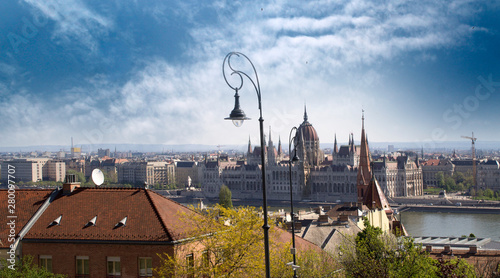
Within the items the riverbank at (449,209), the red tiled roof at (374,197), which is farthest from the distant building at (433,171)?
the red tiled roof at (374,197)

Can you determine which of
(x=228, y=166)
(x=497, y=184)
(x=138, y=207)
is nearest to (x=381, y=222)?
(x=138, y=207)

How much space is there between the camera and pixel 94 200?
15.3 m

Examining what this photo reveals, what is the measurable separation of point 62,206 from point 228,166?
3765 inches

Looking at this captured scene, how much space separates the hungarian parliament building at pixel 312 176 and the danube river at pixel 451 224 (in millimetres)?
19877

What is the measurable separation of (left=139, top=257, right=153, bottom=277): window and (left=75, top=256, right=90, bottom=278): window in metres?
1.29

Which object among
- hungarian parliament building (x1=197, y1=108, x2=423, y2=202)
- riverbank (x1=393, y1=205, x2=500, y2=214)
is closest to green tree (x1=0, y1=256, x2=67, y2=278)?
riverbank (x1=393, y1=205, x2=500, y2=214)

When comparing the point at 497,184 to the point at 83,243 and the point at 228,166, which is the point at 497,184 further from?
the point at 83,243

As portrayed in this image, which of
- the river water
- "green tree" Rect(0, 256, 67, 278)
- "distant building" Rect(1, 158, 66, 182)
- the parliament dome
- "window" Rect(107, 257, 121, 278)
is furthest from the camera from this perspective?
"distant building" Rect(1, 158, 66, 182)

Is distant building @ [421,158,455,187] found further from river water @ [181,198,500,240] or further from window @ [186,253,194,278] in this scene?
window @ [186,253,194,278]

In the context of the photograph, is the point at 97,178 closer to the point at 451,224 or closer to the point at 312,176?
the point at 451,224

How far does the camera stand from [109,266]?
13.9 metres

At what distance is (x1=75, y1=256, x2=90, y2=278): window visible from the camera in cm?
1405

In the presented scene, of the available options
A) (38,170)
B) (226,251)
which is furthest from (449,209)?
(38,170)

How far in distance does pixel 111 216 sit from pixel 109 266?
1.23m
